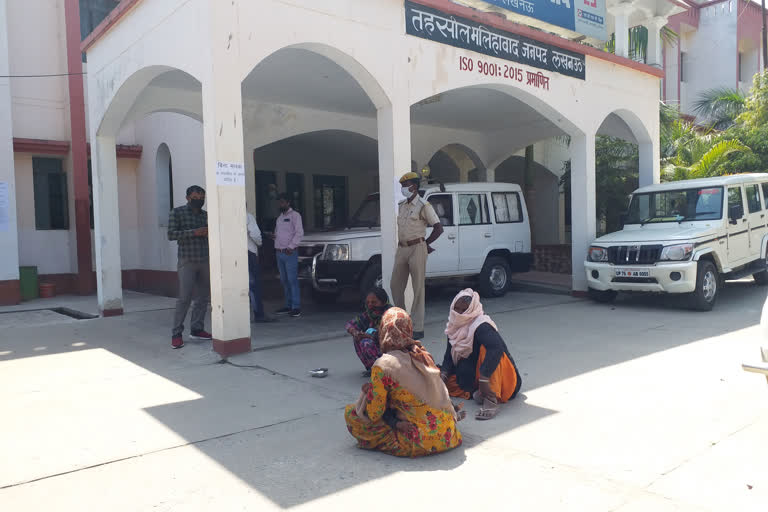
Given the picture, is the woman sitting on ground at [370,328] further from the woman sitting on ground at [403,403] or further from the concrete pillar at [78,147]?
the concrete pillar at [78,147]

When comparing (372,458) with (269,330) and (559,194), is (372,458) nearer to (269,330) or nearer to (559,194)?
(269,330)

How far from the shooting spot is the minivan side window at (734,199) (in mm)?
9578

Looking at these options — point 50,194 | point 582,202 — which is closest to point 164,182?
point 50,194

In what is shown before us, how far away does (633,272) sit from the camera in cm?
905

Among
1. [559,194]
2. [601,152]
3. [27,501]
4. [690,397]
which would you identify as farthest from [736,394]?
[559,194]

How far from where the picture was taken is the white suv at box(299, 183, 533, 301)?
9.20 m

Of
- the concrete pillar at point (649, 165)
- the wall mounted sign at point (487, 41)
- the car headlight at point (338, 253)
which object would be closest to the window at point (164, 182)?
the car headlight at point (338, 253)

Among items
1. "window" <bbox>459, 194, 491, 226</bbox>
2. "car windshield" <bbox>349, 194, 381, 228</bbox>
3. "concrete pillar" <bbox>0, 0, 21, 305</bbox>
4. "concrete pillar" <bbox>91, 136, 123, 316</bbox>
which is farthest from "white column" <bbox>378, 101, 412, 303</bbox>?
"concrete pillar" <bbox>0, 0, 21, 305</bbox>

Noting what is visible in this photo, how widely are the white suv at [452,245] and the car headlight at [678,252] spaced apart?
2.99 metres

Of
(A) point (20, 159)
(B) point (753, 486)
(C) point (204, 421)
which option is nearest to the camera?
(B) point (753, 486)

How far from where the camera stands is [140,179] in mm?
13688

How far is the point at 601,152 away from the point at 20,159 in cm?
1330

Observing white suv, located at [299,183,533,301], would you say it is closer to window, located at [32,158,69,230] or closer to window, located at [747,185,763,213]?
window, located at [747,185,763,213]

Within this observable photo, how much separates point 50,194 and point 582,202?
1082cm
